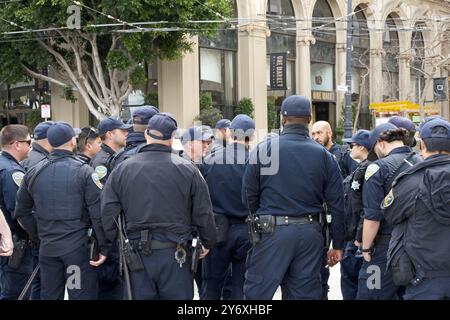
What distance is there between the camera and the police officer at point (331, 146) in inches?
342

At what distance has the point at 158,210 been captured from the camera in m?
5.12

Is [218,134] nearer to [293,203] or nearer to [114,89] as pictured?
[293,203]

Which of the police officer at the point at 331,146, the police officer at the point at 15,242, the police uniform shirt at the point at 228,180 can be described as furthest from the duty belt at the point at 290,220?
the police officer at the point at 331,146

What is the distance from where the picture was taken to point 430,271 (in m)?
4.63

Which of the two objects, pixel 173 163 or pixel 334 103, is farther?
pixel 334 103

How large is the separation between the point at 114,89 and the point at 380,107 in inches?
443

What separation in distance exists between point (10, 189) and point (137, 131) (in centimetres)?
153

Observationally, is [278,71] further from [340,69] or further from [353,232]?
[353,232]

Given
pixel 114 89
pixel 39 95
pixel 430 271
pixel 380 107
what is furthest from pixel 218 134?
pixel 39 95

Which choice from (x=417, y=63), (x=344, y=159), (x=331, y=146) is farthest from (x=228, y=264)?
(x=417, y=63)

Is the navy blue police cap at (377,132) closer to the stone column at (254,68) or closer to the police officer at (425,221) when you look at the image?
the police officer at (425,221)

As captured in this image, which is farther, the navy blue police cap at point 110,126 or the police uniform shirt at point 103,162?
A: the navy blue police cap at point 110,126

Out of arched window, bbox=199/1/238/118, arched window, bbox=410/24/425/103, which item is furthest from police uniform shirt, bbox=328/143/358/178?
arched window, bbox=410/24/425/103

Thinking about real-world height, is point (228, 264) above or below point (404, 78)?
below
